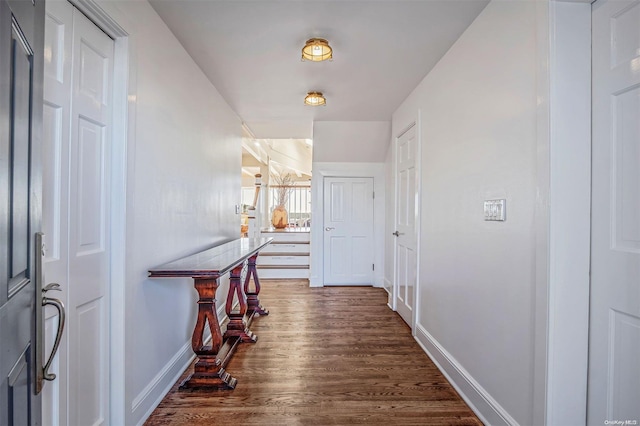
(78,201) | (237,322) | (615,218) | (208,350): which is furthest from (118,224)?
(615,218)

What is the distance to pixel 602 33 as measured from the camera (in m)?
1.25

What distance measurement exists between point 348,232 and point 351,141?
1.35 metres

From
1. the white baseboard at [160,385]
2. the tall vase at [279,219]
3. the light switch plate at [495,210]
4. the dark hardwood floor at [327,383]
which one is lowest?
the dark hardwood floor at [327,383]

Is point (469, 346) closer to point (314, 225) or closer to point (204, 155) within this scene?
point (204, 155)

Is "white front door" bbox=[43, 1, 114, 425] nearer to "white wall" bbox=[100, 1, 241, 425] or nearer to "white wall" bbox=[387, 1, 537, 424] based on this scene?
"white wall" bbox=[100, 1, 241, 425]

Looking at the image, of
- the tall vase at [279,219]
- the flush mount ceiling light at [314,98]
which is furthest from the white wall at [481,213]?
the tall vase at [279,219]

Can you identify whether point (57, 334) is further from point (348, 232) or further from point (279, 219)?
point (279, 219)

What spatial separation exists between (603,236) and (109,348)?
220 centimetres

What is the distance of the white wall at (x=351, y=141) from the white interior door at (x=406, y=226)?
0.81 meters

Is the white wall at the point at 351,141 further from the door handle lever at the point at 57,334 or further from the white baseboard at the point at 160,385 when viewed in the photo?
the door handle lever at the point at 57,334

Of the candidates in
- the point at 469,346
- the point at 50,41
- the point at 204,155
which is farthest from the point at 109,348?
the point at 469,346

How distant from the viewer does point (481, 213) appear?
1846 millimetres

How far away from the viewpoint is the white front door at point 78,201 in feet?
4.00

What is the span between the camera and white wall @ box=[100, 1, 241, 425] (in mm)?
1646
